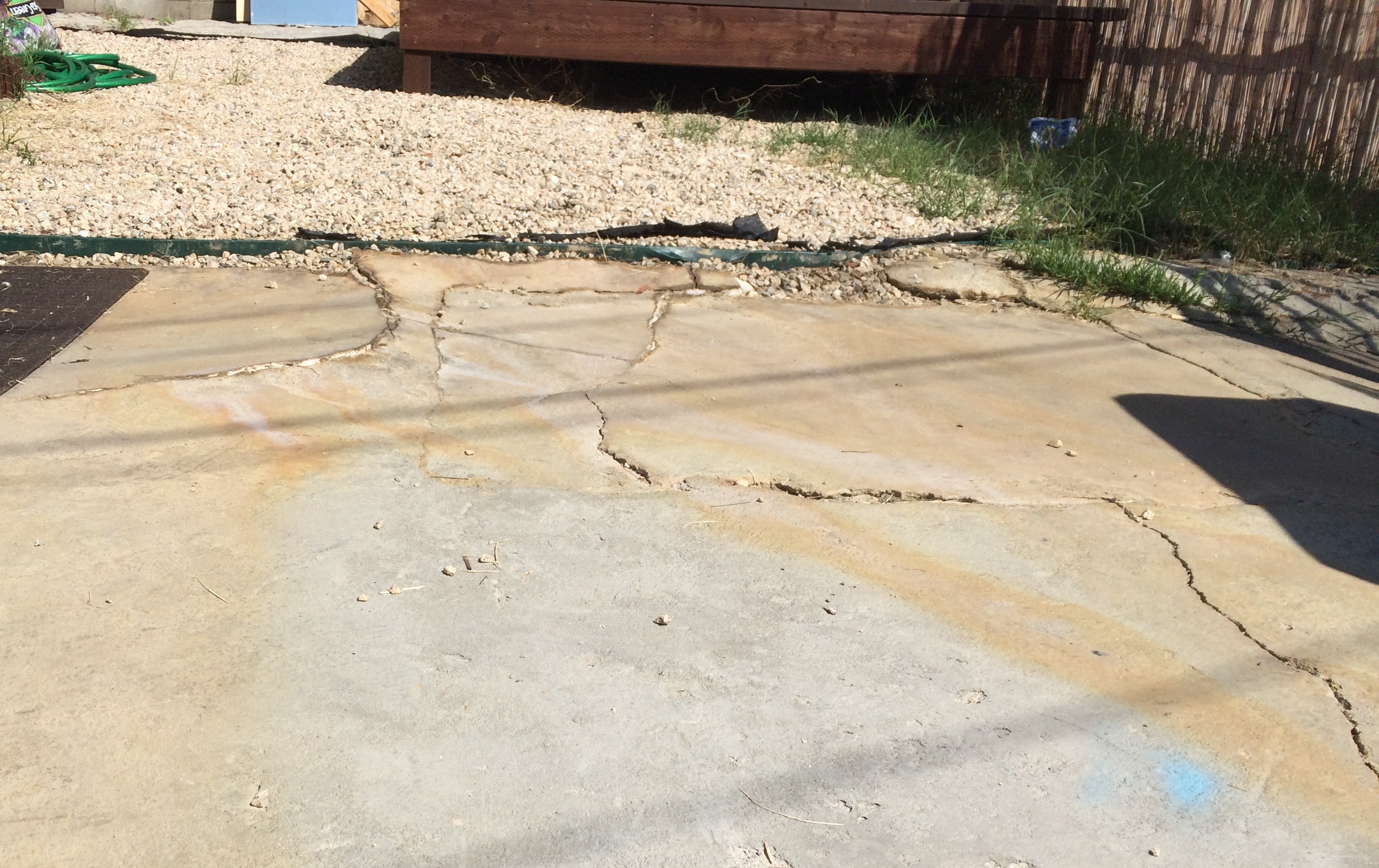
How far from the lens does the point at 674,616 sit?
8.32ft

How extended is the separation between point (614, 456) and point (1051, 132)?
4821 mm

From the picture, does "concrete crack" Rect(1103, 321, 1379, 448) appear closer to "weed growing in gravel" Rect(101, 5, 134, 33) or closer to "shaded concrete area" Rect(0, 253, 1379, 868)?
"shaded concrete area" Rect(0, 253, 1379, 868)

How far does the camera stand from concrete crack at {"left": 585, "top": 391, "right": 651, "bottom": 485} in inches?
124

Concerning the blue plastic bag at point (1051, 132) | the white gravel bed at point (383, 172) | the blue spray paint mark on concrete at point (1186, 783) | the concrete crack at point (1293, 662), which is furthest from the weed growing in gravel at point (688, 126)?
the blue spray paint mark on concrete at point (1186, 783)

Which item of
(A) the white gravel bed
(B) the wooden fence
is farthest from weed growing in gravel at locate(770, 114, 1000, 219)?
(B) the wooden fence

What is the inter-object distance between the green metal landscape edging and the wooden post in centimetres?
251

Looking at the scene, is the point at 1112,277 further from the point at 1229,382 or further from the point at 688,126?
the point at 688,126

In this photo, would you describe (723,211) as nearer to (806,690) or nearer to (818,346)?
(818,346)

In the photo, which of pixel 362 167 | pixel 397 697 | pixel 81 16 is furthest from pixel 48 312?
pixel 81 16

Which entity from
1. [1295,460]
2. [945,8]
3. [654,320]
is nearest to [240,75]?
[945,8]

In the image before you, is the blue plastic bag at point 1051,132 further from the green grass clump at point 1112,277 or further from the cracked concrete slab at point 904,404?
the cracked concrete slab at point 904,404

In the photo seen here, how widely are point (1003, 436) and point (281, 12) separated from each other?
27.2 feet

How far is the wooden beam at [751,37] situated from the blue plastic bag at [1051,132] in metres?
0.40

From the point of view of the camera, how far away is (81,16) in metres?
9.27
